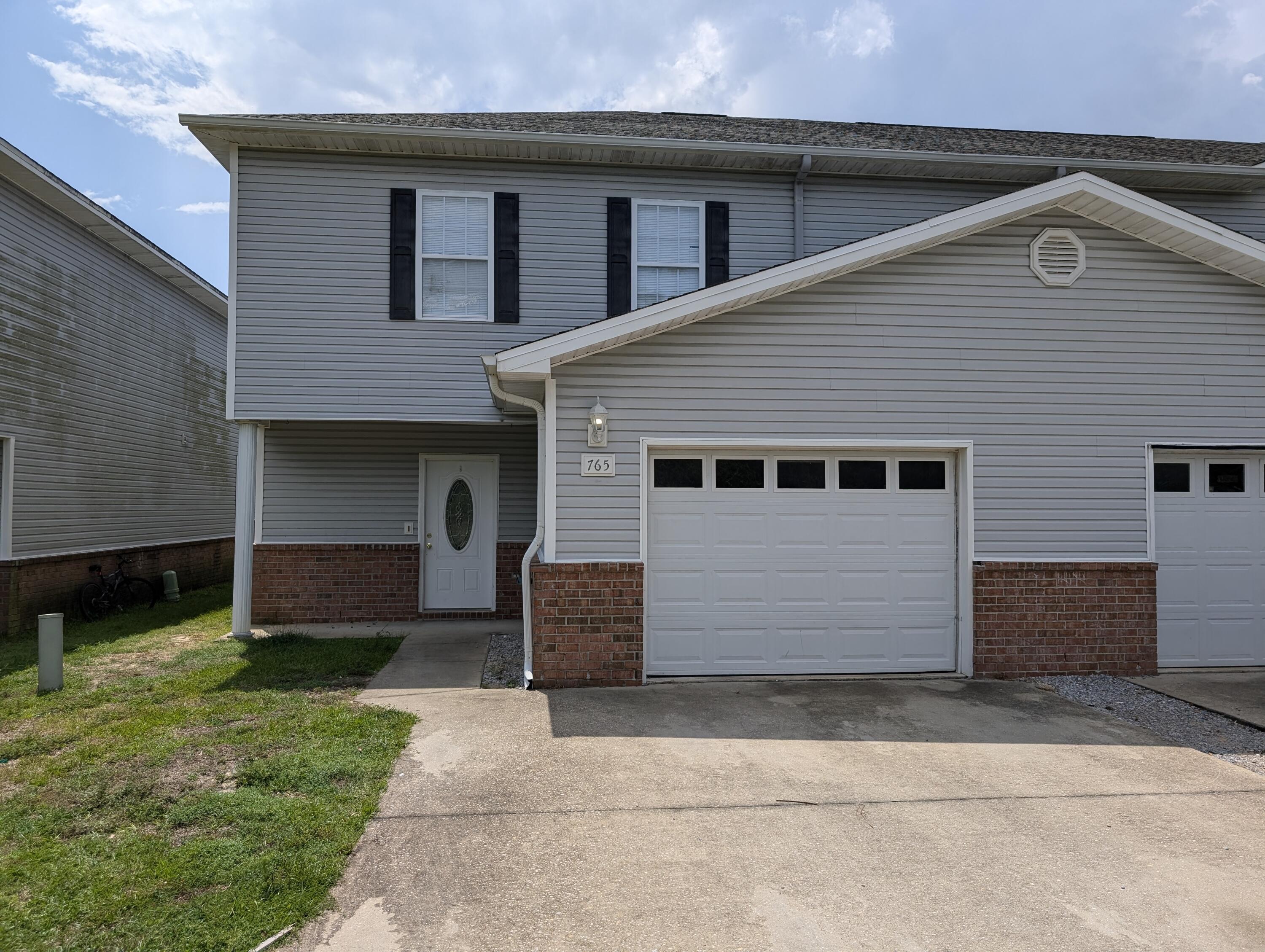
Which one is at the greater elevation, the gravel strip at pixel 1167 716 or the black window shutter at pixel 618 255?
the black window shutter at pixel 618 255

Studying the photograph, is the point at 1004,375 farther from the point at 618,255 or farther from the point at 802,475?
the point at 618,255

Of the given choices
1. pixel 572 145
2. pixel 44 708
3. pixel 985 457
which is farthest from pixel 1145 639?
pixel 44 708

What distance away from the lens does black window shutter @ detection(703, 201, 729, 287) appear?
972 cm

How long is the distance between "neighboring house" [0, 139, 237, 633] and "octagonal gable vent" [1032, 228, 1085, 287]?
11.6 meters

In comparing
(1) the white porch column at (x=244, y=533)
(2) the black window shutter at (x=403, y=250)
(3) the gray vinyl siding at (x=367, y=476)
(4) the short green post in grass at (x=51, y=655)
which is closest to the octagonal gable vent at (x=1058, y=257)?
(3) the gray vinyl siding at (x=367, y=476)

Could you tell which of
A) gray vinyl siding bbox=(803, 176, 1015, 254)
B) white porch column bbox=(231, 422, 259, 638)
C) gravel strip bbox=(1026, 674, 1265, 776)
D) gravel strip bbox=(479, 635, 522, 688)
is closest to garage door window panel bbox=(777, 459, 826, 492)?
gravel strip bbox=(1026, 674, 1265, 776)

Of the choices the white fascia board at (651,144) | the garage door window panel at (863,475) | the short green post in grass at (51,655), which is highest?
the white fascia board at (651,144)

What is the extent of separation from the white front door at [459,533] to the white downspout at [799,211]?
4978 mm

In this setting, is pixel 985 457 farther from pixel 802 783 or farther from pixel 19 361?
pixel 19 361

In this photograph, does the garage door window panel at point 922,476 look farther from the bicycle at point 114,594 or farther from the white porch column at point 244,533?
the bicycle at point 114,594

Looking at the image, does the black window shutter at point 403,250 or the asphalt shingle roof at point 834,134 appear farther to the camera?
the asphalt shingle roof at point 834,134

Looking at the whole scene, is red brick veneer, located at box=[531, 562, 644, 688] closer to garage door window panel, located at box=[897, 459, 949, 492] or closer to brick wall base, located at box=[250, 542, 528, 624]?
garage door window panel, located at box=[897, 459, 949, 492]

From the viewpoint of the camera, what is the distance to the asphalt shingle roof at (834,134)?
377 inches

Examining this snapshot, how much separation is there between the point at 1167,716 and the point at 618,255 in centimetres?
736
